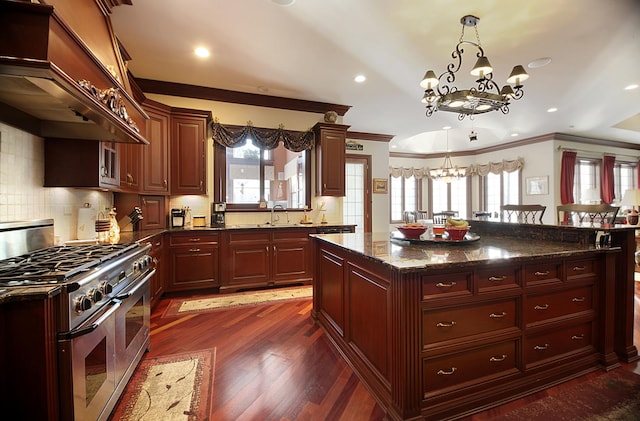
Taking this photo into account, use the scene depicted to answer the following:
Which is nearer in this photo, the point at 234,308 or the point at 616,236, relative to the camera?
the point at 616,236

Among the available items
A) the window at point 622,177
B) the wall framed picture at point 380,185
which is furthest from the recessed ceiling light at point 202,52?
the window at point 622,177

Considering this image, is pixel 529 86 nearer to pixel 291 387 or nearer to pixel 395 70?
pixel 395 70

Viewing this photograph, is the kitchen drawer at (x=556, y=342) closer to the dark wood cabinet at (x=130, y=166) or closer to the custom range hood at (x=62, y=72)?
the custom range hood at (x=62, y=72)

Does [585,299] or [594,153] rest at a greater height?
[594,153]

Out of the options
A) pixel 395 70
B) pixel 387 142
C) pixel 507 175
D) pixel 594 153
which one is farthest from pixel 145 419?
pixel 594 153

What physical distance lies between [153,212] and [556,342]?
172 inches

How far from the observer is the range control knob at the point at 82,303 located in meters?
1.25

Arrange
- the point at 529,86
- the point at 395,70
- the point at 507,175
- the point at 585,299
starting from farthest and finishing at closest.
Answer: the point at 507,175, the point at 529,86, the point at 395,70, the point at 585,299

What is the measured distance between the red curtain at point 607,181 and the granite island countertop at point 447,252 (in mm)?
7964

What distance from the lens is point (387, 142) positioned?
7254mm

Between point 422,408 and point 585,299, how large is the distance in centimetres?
150

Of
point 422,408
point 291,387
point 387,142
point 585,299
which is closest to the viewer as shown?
point 422,408


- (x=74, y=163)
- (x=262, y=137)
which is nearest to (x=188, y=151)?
(x=262, y=137)

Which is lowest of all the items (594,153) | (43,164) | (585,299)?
(585,299)
